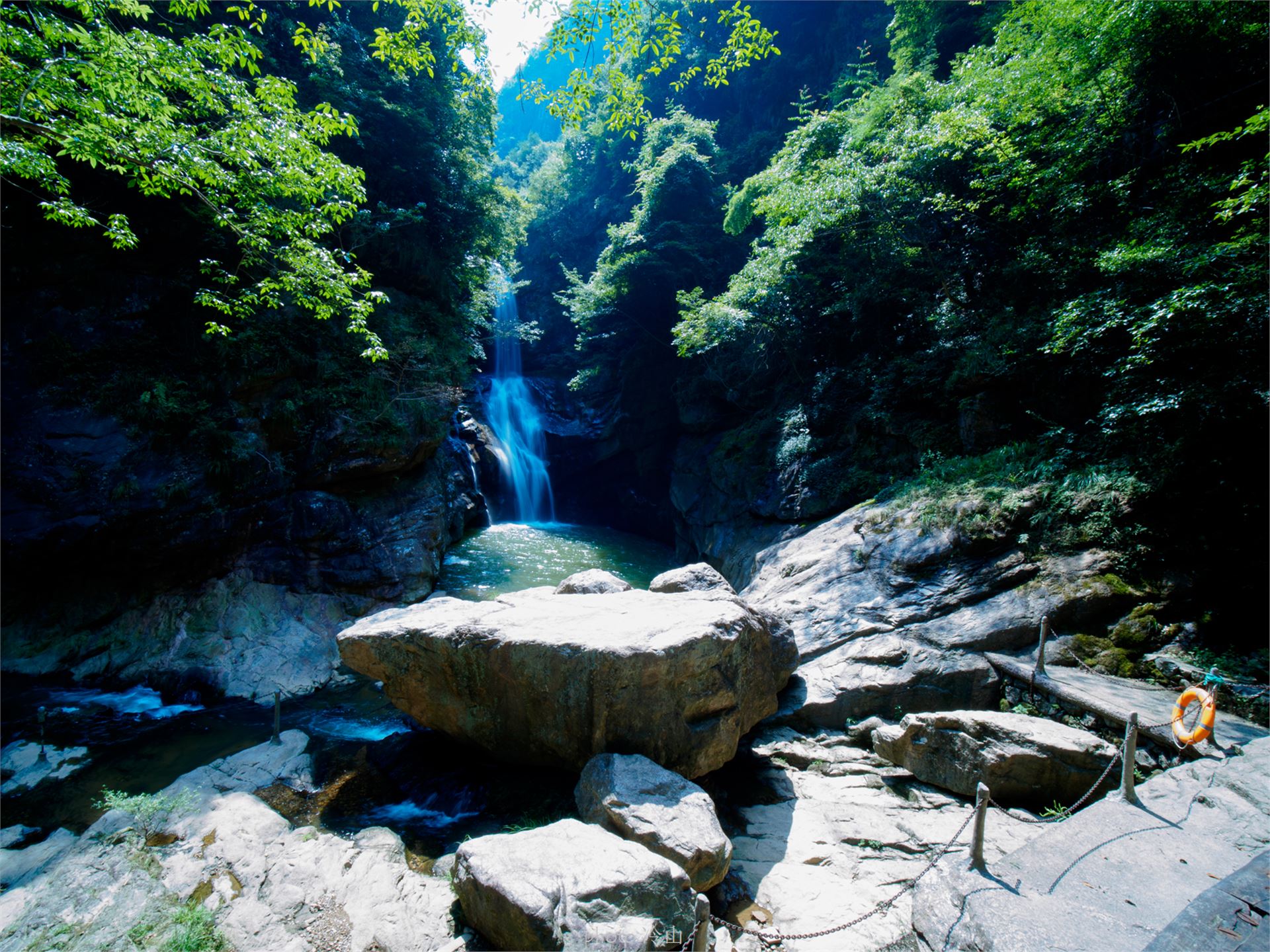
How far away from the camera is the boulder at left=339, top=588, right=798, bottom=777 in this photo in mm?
5535

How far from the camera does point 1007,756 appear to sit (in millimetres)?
5145

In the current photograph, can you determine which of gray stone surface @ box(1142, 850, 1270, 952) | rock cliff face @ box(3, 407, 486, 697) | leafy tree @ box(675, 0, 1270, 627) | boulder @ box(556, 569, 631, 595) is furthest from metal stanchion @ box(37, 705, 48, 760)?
leafy tree @ box(675, 0, 1270, 627)

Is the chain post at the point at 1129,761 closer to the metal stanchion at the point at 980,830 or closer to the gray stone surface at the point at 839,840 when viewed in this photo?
the gray stone surface at the point at 839,840

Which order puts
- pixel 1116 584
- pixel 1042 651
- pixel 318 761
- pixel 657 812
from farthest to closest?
pixel 318 761
pixel 1116 584
pixel 1042 651
pixel 657 812

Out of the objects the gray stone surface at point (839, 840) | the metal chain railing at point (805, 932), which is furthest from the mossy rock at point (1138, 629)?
the metal chain railing at point (805, 932)

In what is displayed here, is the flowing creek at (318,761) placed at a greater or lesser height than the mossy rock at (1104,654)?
lesser

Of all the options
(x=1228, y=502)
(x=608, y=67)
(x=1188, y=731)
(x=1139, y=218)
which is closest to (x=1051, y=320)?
(x=1139, y=218)

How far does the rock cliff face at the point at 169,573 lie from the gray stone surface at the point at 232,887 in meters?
4.17

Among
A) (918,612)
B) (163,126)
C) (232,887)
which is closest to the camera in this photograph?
(232,887)

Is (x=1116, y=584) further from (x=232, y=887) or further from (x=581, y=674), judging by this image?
(x=232, y=887)

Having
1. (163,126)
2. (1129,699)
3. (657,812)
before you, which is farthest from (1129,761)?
(163,126)

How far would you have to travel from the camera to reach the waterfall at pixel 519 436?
75.4ft

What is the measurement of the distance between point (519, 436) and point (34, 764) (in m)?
18.7

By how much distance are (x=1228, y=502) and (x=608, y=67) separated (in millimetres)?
8740
